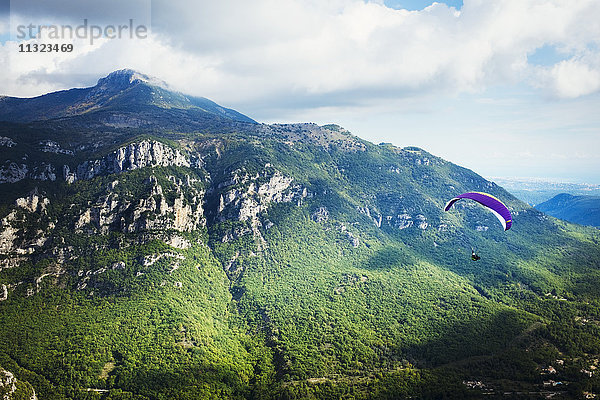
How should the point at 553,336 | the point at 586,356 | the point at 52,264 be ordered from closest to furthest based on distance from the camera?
1. the point at 586,356
2. the point at 553,336
3. the point at 52,264

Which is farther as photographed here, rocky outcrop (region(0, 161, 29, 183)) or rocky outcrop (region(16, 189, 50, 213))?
rocky outcrop (region(0, 161, 29, 183))

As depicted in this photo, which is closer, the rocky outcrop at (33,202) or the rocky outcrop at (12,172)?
the rocky outcrop at (33,202)

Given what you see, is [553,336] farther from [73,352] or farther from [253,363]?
[73,352]

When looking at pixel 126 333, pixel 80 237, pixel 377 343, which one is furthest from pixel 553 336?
pixel 80 237

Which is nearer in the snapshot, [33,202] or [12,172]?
[33,202]

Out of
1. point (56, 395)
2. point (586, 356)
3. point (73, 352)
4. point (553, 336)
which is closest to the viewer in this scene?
point (56, 395)

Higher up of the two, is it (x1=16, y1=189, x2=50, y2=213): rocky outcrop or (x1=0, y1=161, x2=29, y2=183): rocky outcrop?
(x1=0, y1=161, x2=29, y2=183): rocky outcrop

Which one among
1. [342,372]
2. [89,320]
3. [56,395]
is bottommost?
[342,372]

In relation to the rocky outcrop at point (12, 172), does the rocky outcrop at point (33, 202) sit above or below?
below

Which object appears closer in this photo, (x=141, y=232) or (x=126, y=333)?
(x=126, y=333)

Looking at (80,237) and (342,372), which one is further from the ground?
(80,237)

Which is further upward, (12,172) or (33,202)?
(12,172)
